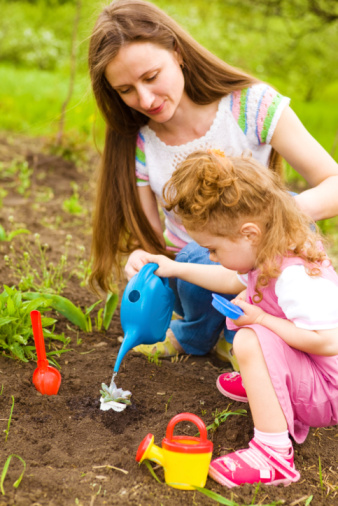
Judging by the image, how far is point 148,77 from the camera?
2.01m

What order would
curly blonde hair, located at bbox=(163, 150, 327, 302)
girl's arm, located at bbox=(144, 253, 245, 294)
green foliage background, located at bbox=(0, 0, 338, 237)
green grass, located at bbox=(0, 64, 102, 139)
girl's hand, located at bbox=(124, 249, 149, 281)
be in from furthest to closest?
green foliage background, located at bbox=(0, 0, 338, 237)
green grass, located at bbox=(0, 64, 102, 139)
girl's hand, located at bbox=(124, 249, 149, 281)
girl's arm, located at bbox=(144, 253, 245, 294)
curly blonde hair, located at bbox=(163, 150, 327, 302)

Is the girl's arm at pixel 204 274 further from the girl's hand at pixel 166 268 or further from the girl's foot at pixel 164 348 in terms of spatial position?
the girl's foot at pixel 164 348

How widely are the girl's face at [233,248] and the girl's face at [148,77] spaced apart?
2.11 feet

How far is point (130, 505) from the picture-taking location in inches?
55.3

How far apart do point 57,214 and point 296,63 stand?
4355 mm

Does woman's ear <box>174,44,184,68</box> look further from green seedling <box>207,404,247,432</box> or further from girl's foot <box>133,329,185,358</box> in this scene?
green seedling <box>207,404,247,432</box>

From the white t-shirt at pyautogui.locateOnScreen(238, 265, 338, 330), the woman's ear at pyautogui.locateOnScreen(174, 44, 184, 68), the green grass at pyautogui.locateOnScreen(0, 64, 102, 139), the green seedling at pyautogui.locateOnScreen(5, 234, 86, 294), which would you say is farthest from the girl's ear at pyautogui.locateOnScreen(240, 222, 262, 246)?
the green grass at pyautogui.locateOnScreen(0, 64, 102, 139)

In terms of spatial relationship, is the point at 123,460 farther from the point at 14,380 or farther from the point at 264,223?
the point at 264,223

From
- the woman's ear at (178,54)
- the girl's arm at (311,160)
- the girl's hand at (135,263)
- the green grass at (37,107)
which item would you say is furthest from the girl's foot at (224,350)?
the green grass at (37,107)

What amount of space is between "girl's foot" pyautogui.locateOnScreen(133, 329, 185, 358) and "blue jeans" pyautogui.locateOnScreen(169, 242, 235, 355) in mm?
29

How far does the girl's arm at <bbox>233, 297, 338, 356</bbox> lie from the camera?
1503 mm

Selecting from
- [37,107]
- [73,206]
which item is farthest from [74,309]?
[37,107]

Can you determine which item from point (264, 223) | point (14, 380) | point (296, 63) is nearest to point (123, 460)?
point (14, 380)

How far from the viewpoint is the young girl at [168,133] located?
2.00 metres
